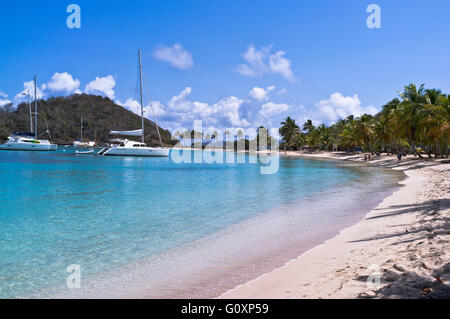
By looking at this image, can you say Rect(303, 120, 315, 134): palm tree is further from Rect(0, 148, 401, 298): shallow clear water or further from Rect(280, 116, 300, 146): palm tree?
Rect(0, 148, 401, 298): shallow clear water

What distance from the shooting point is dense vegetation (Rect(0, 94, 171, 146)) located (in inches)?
5231

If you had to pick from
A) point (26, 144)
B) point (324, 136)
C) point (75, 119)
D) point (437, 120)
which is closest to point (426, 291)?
point (437, 120)

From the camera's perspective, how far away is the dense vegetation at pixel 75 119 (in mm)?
132875

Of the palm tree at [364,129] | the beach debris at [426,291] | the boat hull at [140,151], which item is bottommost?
the beach debris at [426,291]

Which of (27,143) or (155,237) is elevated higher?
(27,143)

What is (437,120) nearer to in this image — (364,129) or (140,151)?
(364,129)

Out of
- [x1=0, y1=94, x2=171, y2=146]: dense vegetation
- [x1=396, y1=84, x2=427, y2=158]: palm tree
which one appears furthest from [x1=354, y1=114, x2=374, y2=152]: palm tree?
[x1=0, y1=94, x2=171, y2=146]: dense vegetation

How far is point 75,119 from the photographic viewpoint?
498 ft

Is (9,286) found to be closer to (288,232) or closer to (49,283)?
(49,283)

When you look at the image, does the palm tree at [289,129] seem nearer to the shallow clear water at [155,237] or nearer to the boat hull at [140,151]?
the boat hull at [140,151]

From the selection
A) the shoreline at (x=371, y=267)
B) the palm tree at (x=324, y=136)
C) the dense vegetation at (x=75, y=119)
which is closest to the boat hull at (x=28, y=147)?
the dense vegetation at (x=75, y=119)

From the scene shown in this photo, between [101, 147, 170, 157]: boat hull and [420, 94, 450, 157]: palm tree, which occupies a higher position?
[420, 94, 450, 157]: palm tree
